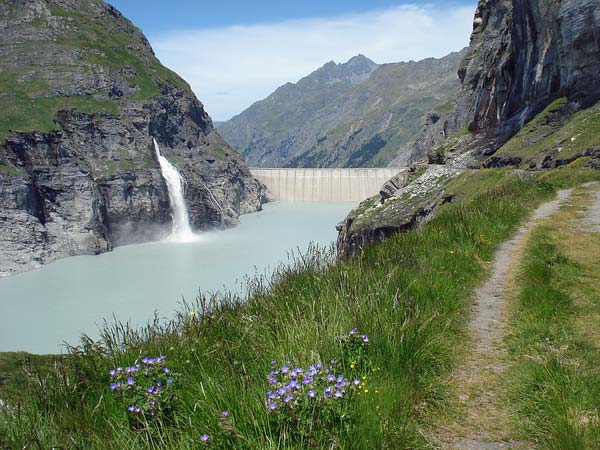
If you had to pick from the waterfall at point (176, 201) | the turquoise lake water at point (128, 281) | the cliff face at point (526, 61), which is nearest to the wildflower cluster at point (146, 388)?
the turquoise lake water at point (128, 281)

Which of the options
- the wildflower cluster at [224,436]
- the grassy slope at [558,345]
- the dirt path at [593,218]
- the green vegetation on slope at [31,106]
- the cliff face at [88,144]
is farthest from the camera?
the green vegetation on slope at [31,106]

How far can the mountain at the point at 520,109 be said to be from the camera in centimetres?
2841

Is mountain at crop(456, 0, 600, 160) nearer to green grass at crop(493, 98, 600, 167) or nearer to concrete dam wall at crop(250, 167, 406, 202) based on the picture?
green grass at crop(493, 98, 600, 167)

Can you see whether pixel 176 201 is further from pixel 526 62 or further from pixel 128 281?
pixel 526 62

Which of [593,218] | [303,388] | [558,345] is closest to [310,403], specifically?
[303,388]

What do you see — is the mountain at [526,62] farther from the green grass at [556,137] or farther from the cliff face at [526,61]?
the green grass at [556,137]

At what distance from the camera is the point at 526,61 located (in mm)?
39281

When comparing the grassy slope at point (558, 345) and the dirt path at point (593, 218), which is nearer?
the grassy slope at point (558, 345)

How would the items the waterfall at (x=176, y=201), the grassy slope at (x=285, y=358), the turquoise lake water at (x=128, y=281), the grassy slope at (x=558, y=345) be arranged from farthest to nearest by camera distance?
the waterfall at (x=176, y=201), the turquoise lake water at (x=128, y=281), the grassy slope at (x=558, y=345), the grassy slope at (x=285, y=358)

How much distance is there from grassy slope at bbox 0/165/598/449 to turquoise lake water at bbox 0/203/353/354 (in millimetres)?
18067

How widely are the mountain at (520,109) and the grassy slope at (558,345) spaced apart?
13.8 metres

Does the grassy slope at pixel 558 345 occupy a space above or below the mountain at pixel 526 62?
below

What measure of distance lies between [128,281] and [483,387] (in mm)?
48386

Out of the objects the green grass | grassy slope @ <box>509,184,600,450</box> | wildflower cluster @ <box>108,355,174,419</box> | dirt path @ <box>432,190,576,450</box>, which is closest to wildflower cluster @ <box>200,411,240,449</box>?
wildflower cluster @ <box>108,355,174,419</box>
